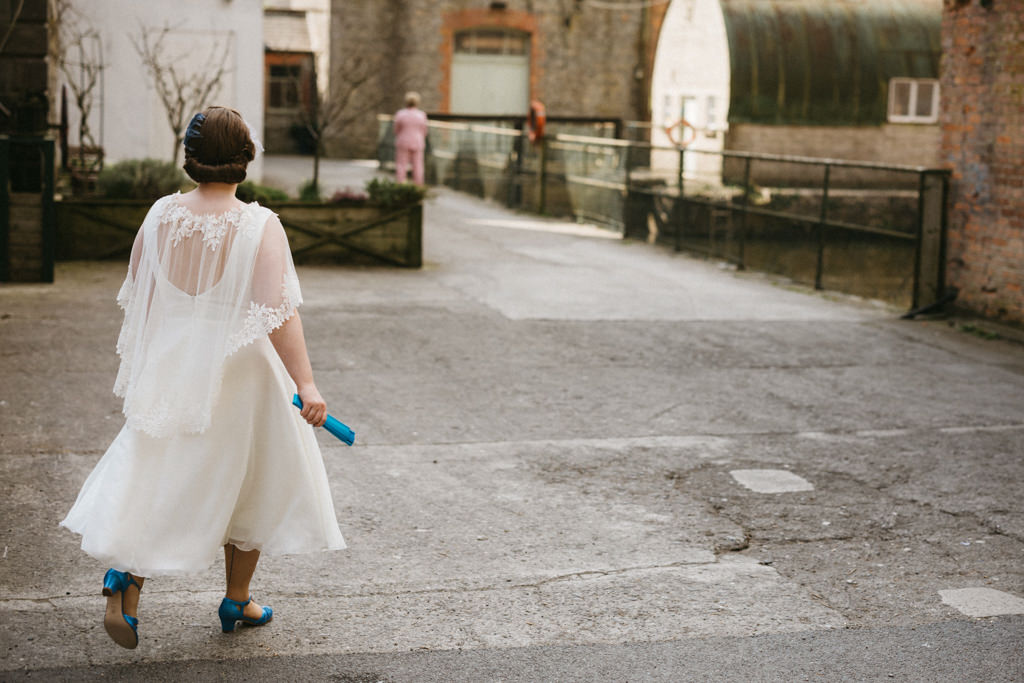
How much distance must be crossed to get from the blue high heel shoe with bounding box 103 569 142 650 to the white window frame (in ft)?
91.8

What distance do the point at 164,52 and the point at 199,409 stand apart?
1636 centimetres

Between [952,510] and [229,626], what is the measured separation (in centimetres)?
338

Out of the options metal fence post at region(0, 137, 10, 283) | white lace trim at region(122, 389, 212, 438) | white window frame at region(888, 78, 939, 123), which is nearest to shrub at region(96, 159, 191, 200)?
metal fence post at region(0, 137, 10, 283)

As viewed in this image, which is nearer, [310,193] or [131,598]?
[131,598]

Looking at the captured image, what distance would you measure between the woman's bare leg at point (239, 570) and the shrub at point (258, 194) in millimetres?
8189

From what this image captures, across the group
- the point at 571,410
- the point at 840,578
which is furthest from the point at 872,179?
the point at 840,578

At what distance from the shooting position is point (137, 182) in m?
13.0

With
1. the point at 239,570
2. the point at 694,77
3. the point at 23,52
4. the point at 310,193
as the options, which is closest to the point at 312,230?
the point at 310,193

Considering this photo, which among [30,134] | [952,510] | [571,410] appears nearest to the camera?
[952,510]

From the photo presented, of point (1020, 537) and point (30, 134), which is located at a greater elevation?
point (30, 134)

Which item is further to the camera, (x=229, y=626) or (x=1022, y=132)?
(x=1022, y=132)

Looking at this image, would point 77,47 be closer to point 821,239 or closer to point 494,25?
point 821,239

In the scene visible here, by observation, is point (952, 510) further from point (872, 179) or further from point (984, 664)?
point (872, 179)

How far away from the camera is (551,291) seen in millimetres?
12570
